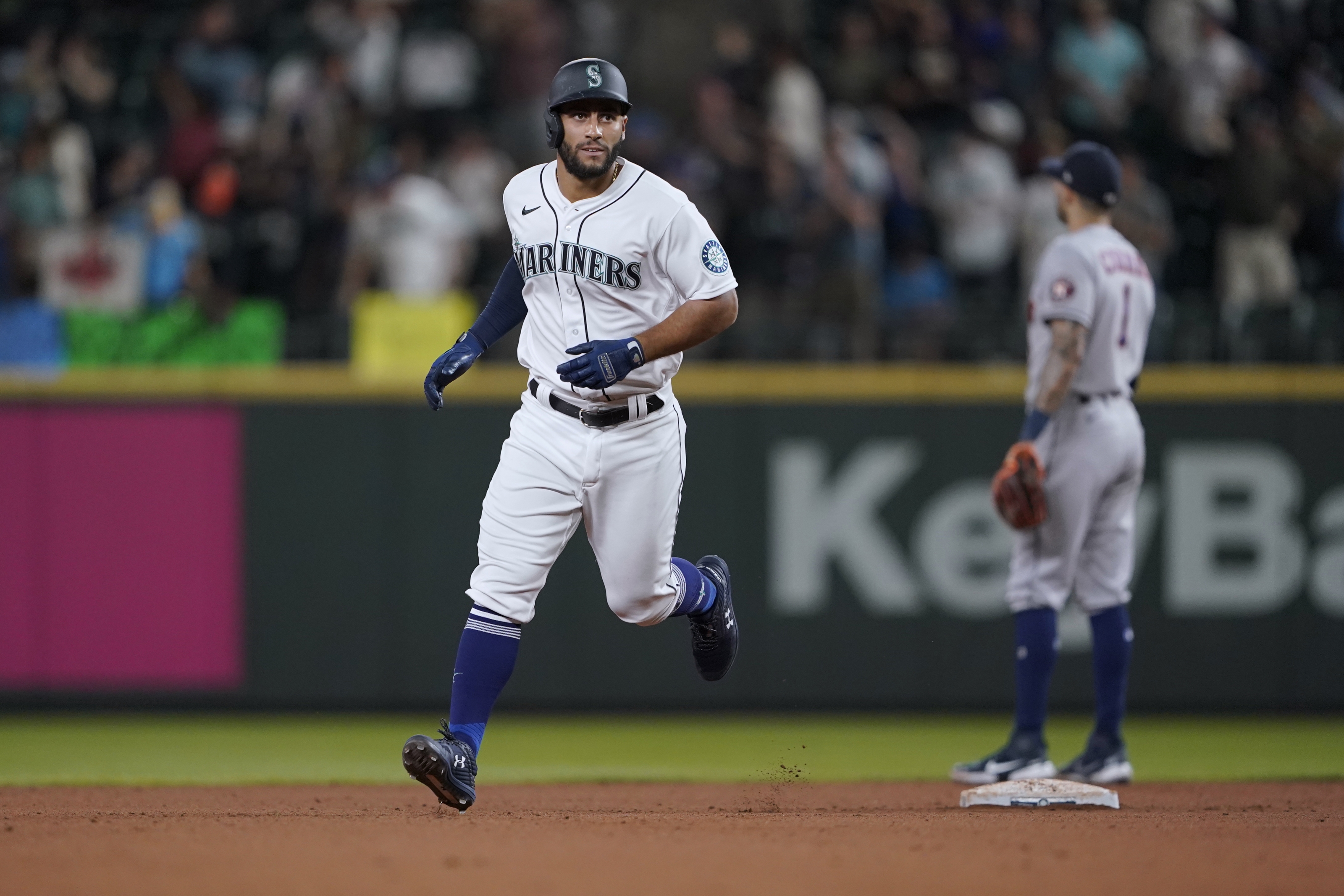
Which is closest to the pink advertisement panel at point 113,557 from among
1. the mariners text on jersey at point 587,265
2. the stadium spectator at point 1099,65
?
the mariners text on jersey at point 587,265

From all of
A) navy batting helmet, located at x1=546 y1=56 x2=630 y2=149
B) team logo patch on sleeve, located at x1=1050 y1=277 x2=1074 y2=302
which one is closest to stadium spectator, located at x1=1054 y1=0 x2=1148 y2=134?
team logo patch on sleeve, located at x1=1050 y1=277 x2=1074 y2=302

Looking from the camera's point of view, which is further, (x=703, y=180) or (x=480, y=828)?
(x=703, y=180)

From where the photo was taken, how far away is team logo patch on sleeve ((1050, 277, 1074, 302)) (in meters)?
6.49

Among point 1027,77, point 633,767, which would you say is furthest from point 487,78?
point 633,767

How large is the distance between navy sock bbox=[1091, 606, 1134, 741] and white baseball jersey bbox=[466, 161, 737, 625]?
224 centimetres

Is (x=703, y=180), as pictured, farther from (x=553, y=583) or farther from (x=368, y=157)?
(x=553, y=583)

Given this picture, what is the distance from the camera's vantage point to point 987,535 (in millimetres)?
9328

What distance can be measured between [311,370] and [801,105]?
4291mm

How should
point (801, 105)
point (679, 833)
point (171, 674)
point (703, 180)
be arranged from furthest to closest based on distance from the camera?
1. point (801, 105)
2. point (703, 180)
3. point (171, 674)
4. point (679, 833)

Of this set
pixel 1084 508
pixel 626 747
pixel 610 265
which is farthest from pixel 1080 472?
pixel 626 747

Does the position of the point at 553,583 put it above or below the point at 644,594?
below

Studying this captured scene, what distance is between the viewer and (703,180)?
11094mm

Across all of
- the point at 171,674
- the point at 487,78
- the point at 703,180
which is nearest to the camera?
the point at 171,674

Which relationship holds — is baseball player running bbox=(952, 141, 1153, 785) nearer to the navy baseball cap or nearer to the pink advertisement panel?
the navy baseball cap
